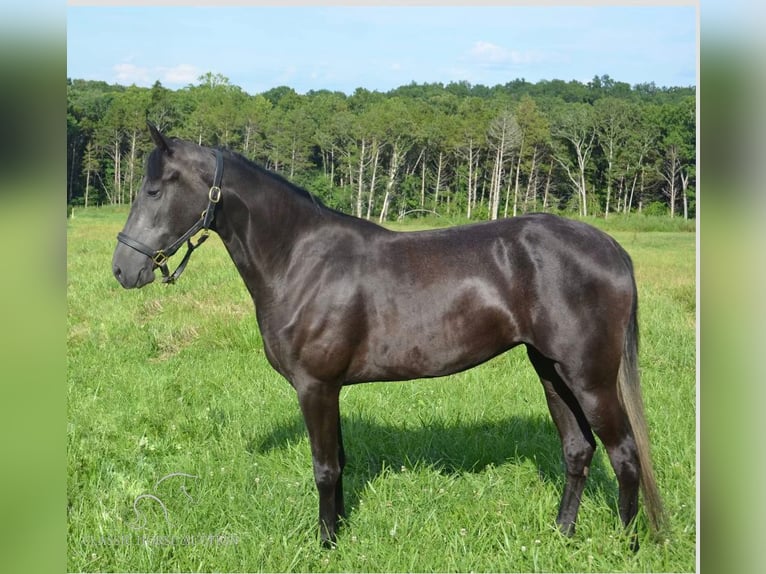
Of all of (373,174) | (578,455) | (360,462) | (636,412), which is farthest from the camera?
(373,174)

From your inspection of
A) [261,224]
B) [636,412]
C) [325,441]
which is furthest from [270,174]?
[636,412]

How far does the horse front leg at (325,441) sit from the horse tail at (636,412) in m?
1.67

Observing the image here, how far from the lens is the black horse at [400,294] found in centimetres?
343

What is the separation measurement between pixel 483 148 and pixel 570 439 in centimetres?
286

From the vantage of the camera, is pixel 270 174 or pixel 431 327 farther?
pixel 270 174

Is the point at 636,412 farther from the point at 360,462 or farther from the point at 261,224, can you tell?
the point at 261,224

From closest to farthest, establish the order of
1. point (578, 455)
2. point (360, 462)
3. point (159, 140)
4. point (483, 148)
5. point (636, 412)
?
1. point (159, 140)
2. point (636, 412)
3. point (578, 455)
4. point (360, 462)
5. point (483, 148)

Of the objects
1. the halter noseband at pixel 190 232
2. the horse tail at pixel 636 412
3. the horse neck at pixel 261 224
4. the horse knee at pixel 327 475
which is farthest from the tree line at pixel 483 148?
the horse knee at pixel 327 475

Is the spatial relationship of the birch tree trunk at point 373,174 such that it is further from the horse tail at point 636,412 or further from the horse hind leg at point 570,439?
the horse tail at point 636,412

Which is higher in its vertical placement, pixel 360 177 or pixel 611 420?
pixel 360 177

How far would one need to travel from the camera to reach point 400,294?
11.4 feet

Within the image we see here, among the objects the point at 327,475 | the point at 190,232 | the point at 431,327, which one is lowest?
the point at 327,475

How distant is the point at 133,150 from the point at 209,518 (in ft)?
13.6

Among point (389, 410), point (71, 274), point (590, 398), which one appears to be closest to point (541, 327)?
point (590, 398)
